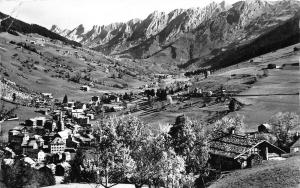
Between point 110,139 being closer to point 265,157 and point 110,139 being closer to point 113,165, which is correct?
point 113,165

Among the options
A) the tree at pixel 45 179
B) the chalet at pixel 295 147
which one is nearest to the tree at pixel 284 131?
the chalet at pixel 295 147

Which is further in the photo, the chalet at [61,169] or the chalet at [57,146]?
the chalet at [57,146]

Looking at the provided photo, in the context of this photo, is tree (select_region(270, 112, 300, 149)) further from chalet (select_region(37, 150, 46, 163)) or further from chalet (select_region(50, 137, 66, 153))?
chalet (select_region(50, 137, 66, 153))

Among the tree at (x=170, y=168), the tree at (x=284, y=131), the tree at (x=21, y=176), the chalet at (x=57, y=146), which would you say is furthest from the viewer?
the chalet at (x=57, y=146)

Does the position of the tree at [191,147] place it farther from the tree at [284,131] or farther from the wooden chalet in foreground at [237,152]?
the tree at [284,131]

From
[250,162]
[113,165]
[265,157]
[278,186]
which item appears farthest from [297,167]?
[113,165]
